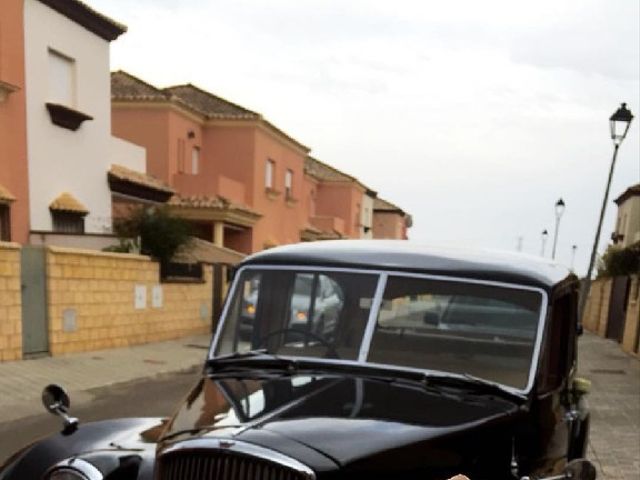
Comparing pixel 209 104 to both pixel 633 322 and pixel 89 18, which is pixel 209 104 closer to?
pixel 89 18

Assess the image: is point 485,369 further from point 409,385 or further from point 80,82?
point 80,82

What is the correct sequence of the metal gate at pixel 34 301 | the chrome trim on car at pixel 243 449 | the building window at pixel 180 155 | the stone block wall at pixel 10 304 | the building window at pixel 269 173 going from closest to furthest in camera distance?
the chrome trim on car at pixel 243 449 < the stone block wall at pixel 10 304 < the metal gate at pixel 34 301 < the building window at pixel 180 155 < the building window at pixel 269 173

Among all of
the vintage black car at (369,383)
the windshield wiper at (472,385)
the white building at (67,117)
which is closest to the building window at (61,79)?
the white building at (67,117)

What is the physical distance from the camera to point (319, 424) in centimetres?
221

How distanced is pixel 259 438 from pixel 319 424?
0.25 meters

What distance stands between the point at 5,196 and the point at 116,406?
6314 millimetres

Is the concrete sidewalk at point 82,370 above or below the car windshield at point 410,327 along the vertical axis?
below

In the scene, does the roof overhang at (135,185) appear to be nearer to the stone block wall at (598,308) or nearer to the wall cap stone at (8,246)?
the wall cap stone at (8,246)

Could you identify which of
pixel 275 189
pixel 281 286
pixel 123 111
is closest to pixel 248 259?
pixel 281 286

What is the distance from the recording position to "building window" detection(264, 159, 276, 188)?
25062mm

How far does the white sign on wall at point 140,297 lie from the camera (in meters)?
12.2

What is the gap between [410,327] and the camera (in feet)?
10.1

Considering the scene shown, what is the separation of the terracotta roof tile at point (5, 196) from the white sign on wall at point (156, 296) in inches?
129

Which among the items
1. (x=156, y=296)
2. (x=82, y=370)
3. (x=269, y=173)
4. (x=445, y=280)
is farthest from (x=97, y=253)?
(x=269, y=173)
